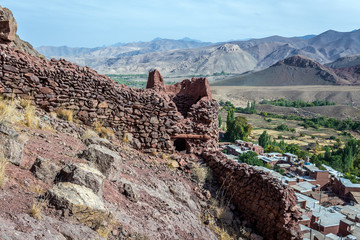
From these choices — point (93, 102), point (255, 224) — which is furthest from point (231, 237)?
point (93, 102)

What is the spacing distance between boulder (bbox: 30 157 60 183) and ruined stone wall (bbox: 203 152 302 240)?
4.54 metres

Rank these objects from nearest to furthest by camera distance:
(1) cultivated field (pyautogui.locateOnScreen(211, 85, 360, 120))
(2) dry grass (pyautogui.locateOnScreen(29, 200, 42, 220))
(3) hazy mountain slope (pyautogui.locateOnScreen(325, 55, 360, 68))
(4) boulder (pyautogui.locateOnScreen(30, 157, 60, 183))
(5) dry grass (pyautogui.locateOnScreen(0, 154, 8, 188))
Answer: (2) dry grass (pyautogui.locateOnScreen(29, 200, 42, 220)), (5) dry grass (pyautogui.locateOnScreen(0, 154, 8, 188)), (4) boulder (pyautogui.locateOnScreen(30, 157, 60, 183)), (1) cultivated field (pyautogui.locateOnScreen(211, 85, 360, 120)), (3) hazy mountain slope (pyautogui.locateOnScreen(325, 55, 360, 68))

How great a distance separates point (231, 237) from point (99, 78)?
17.6 ft

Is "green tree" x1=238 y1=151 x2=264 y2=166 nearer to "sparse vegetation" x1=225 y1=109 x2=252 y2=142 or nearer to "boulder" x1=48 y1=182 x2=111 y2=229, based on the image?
"sparse vegetation" x1=225 y1=109 x2=252 y2=142

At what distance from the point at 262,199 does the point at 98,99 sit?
198 inches

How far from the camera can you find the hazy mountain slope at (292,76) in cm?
15662

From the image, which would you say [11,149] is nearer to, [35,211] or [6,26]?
[35,211]

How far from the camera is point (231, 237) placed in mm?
7090

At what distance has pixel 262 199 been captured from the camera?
7.44 meters

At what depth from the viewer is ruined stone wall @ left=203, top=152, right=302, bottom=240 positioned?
22.8 feet

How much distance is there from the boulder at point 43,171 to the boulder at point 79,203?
44 cm

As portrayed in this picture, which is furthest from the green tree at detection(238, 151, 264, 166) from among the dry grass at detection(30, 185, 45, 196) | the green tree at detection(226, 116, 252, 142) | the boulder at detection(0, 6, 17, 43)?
the dry grass at detection(30, 185, 45, 196)

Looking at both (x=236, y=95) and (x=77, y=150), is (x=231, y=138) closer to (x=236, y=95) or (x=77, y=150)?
(x=77, y=150)

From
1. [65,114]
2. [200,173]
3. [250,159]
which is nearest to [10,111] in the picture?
[65,114]
